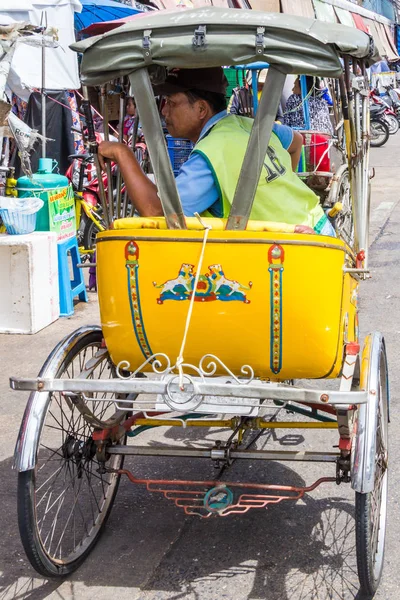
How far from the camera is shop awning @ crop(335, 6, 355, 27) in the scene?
74.8 ft

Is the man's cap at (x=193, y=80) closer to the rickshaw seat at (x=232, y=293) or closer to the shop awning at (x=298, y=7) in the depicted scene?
the rickshaw seat at (x=232, y=293)

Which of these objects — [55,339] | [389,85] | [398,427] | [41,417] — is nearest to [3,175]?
[55,339]

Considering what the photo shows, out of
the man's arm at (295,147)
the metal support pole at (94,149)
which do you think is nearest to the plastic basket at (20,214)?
the metal support pole at (94,149)

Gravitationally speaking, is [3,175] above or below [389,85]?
below

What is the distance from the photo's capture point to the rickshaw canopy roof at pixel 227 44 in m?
2.61

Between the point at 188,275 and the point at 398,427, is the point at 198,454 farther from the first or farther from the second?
the point at 398,427

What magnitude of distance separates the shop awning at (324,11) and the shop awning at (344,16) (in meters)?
0.30

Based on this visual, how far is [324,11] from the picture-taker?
2141 cm

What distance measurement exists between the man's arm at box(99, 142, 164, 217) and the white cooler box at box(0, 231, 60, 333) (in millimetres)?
3108

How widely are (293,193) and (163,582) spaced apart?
1565mm

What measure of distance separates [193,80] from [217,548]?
6.14 ft

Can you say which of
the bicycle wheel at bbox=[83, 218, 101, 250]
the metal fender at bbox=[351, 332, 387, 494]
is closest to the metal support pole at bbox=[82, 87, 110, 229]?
the metal fender at bbox=[351, 332, 387, 494]

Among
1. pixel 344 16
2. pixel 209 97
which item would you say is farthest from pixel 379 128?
pixel 209 97

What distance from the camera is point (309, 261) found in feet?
8.61
